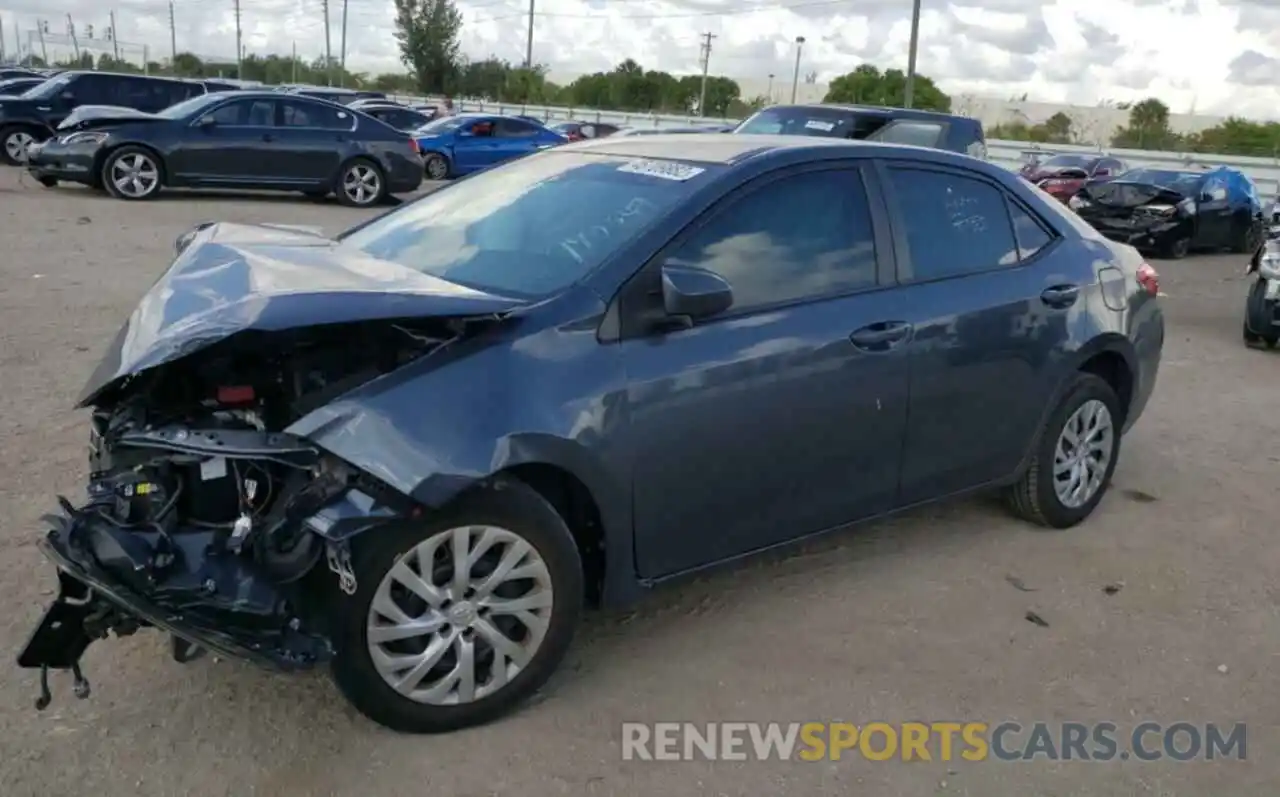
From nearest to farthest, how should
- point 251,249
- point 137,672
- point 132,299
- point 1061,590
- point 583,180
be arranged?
point 137,672, point 251,249, point 583,180, point 1061,590, point 132,299

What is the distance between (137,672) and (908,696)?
2458 mm

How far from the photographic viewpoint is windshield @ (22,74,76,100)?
19141 millimetres

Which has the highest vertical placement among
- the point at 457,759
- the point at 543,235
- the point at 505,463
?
→ the point at 543,235

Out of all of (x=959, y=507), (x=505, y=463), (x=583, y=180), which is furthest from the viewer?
(x=959, y=507)

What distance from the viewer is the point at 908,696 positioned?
12.1 feet

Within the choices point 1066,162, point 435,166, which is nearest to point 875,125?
point 435,166

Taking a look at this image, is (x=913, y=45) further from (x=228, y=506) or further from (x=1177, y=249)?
(x=228, y=506)

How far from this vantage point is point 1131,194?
16812 millimetres

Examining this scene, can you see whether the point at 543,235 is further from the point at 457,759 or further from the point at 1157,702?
the point at 1157,702

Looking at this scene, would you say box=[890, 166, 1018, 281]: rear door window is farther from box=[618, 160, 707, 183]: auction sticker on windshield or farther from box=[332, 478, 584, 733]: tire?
box=[332, 478, 584, 733]: tire

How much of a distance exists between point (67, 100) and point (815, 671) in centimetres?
1941

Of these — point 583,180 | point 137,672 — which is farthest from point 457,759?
point 583,180

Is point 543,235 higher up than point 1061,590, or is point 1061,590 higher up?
point 543,235

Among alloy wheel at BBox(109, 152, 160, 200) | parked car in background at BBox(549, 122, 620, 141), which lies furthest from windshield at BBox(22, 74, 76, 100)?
parked car in background at BBox(549, 122, 620, 141)
